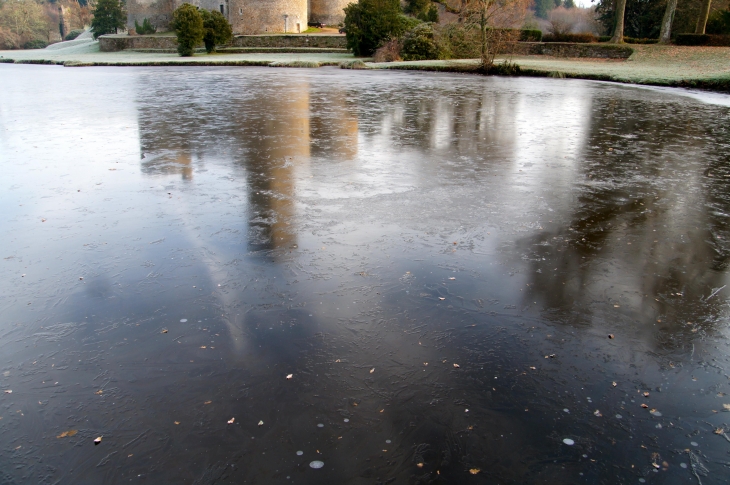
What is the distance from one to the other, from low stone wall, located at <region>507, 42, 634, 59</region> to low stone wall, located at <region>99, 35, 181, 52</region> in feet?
104

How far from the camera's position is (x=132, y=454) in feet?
8.15

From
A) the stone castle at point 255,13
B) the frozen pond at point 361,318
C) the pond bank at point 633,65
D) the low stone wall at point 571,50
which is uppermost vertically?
the stone castle at point 255,13

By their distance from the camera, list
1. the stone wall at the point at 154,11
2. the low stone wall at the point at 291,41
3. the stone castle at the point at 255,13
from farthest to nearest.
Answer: the stone wall at the point at 154,11, the stone castle at the point at 255,13, the low stone wall at the point at 291,41

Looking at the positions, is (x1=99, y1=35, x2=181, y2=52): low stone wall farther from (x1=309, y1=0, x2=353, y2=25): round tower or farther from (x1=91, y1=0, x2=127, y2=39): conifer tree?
(x1=309, y1=0, x2=353, y2=25): round tower

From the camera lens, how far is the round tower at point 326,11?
A: 58719 millimetres

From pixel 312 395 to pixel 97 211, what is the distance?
382 cm

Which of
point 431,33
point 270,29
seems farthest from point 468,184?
point 270,29

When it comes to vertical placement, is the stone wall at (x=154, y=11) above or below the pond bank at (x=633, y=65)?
above

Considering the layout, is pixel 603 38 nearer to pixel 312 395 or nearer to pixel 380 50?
pixel 380 50

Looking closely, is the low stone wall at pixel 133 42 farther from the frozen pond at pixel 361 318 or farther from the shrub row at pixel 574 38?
the frozen pond at pixel 361 318

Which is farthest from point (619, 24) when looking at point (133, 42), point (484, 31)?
point (133, 42)

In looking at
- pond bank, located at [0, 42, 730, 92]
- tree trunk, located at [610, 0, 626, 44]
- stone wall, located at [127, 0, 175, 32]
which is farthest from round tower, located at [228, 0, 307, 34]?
tree trunk, located at [610, 0, 626, 44]

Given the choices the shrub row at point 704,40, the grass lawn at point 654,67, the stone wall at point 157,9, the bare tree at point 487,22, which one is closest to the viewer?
the grass lawn at point 654,67

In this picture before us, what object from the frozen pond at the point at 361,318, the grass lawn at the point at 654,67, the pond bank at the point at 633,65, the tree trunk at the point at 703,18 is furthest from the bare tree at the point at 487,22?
the frozen pond at the point at 361,318
